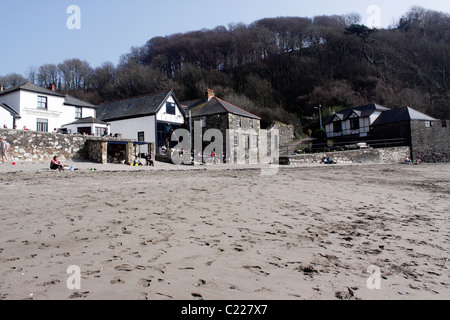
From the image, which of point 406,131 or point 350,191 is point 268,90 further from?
point 350,191

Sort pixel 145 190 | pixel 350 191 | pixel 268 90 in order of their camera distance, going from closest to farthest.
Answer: pixel 145 190 < pixel 350 191 < pixel 268 90

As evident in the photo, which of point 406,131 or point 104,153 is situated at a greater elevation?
point 406,131

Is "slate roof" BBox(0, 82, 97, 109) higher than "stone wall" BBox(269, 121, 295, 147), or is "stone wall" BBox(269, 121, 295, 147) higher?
"slate roof" BBox(0, 82, 97, 109)

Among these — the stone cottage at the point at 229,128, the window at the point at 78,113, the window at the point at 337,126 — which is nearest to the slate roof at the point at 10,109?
the window at the point at 78,113

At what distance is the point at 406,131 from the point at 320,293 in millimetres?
36200

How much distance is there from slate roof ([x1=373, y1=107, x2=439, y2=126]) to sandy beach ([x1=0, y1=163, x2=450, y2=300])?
100 ft

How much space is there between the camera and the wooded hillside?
4784 centimetres

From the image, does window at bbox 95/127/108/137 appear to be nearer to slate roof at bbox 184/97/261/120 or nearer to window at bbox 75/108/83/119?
window at bbox 75/108/83/119

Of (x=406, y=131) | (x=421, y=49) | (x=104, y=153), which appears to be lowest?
(x=104, y=153)

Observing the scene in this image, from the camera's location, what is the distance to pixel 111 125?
2938cm

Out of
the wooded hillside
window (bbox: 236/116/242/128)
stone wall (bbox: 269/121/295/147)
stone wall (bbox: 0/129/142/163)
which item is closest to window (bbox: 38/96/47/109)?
stone wall (bbox: 0/129/142/163)

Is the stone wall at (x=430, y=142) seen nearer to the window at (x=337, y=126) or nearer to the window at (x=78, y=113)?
the window at (x=337, y=126)

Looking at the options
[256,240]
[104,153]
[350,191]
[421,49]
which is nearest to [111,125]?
[104,153]
